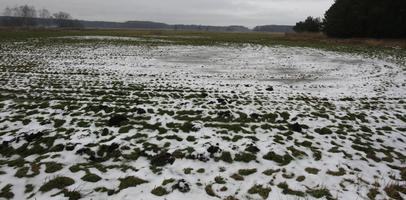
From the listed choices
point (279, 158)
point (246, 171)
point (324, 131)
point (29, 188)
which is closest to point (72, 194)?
point (29, 188)

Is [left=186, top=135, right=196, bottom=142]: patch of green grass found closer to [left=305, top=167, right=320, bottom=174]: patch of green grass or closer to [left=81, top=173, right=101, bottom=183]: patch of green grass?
[left=81, top=173, right=101, bottom=183]: patch of green grass

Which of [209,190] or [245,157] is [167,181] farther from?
[245,157]

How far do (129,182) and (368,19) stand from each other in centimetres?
6008

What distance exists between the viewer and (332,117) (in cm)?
853

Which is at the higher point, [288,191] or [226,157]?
[226,157]

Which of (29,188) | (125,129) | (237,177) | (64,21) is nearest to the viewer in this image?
(29,188)

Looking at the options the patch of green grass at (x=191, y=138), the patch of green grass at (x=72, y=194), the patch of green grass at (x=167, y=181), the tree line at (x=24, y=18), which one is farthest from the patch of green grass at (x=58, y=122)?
the tree line at (x=24, y=18)

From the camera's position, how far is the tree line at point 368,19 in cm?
4103

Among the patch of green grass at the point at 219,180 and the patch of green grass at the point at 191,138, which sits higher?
the patch of green grass at the point at 191,138

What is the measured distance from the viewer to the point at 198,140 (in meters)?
6.59

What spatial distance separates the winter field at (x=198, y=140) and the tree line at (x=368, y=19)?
41417mm

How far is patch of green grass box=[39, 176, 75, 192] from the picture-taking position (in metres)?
4.37

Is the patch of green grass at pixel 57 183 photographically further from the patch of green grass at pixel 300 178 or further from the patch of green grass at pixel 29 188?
the patch of green grass at pixel 300 178

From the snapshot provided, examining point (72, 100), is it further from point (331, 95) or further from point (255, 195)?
point (331, 95)
